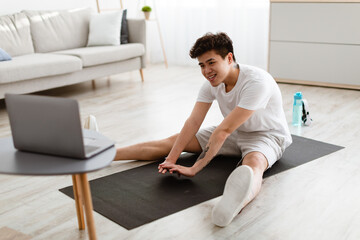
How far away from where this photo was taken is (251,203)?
7.01 ft

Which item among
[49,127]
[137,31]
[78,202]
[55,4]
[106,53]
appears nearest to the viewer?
[49,127]

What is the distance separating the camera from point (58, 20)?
475cm

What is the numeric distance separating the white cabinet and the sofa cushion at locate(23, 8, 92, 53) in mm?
1992

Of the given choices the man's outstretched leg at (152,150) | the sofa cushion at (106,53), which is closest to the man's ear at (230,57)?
the man's outstretched leg at (152,150)

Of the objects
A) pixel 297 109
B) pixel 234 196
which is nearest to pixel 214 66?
pixel 234 196

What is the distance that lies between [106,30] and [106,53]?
432 mm

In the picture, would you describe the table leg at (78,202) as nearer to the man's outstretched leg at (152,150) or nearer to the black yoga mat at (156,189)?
the black yoga mat at (156,189)

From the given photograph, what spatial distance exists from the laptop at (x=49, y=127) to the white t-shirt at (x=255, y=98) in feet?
2.91

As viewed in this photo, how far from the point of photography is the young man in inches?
76.5

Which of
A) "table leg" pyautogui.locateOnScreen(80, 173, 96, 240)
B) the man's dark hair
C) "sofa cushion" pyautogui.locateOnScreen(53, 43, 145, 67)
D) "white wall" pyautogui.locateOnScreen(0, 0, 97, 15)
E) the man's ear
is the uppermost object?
the man's dark hair

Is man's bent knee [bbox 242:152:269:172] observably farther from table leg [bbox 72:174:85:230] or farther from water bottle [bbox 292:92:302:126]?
water bottle [bbox 292:92:302:126]

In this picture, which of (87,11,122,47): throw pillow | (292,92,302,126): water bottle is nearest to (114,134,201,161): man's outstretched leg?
(292,92,302,126): water bottle

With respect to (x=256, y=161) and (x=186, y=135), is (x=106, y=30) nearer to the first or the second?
(x=186, y=135)

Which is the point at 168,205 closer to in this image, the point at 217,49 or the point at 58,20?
the point at 217,49
